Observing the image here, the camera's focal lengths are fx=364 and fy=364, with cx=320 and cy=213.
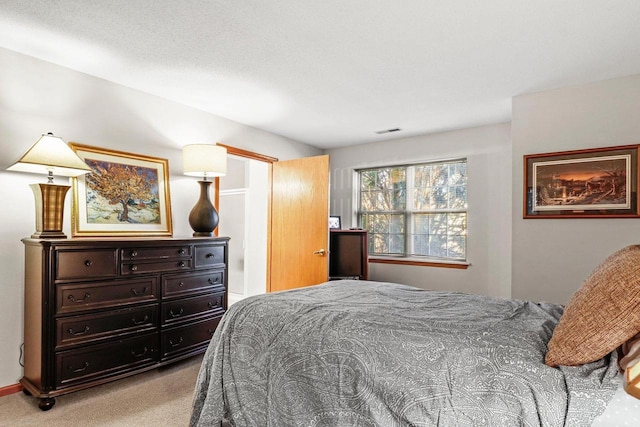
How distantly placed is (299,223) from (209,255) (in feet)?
4.63

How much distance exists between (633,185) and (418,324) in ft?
8.54

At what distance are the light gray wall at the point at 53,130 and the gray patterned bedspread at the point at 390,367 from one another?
1.77 m

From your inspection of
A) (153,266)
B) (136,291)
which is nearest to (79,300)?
(136,291)

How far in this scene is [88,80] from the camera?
3.05 meters

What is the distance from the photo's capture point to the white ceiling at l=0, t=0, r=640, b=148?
6.97 ft

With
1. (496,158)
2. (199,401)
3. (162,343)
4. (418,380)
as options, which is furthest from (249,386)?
(496,158)

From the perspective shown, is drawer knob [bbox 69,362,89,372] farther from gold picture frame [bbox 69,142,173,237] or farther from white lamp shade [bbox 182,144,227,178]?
white lamp shade [bbox 182,144,227,178]

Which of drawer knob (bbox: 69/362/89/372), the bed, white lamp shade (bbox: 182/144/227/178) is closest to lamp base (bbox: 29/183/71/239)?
drawer knob (bbox: 69/362/89/372)

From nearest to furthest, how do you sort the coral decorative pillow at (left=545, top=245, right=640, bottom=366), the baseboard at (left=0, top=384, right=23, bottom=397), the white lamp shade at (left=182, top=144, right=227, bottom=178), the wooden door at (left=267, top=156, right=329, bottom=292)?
the coral decorative pillow at (left=545, top=245, right=640, bottom=366), the baseboard at (left=0, top=384, right=23, bottom=397), the white lamp shade at (left=182, top=144, right=227, bottom=178), the wooden door at (left=267, top=156, right=329, bottom=292)

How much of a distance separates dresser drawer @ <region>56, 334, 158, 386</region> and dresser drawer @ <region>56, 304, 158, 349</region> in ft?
0.21

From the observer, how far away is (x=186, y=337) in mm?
3133

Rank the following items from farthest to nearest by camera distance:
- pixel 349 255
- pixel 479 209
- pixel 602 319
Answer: pixel 349 255, pixel 479 209, pixel 602 319

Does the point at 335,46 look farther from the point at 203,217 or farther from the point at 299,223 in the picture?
the point at 299,223

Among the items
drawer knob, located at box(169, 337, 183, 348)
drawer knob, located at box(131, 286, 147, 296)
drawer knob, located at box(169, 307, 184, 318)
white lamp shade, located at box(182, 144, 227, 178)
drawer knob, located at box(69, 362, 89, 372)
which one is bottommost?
drawer knob, located at box(169, 337, 183, 348)
